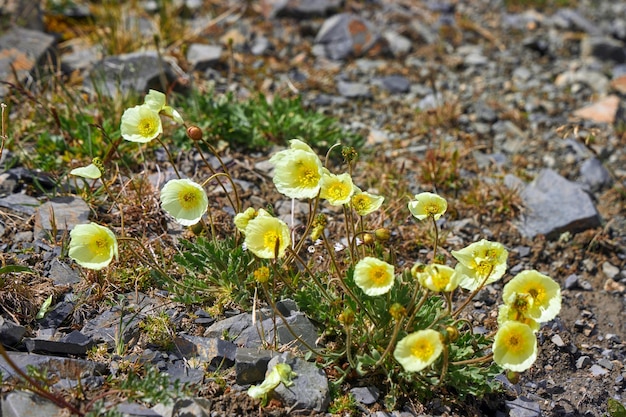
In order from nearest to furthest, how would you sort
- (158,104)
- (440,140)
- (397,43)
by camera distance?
1. (158,104)
2. (440,140)
3. (397,43)

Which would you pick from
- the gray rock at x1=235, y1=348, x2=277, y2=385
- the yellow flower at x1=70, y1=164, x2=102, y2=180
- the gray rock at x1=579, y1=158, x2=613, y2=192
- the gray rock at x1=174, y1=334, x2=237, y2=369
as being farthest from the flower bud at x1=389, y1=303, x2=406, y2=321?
the gray rock at x1=579, y1=158, x2=613, y2=192

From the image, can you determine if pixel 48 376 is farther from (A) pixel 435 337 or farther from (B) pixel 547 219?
(B) pixel 547 219

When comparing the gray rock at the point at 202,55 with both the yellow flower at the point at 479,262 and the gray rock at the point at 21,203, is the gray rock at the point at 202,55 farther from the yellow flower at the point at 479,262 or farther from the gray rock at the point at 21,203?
the yellow flower at the point at 479,262

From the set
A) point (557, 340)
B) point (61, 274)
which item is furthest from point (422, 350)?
point (61, 274)

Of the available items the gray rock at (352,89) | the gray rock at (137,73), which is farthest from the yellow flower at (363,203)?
the gray rock at (352,89)

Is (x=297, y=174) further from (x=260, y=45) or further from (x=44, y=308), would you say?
(x=260, y=45)

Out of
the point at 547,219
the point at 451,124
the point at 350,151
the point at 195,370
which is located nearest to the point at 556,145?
the point at 451,124
